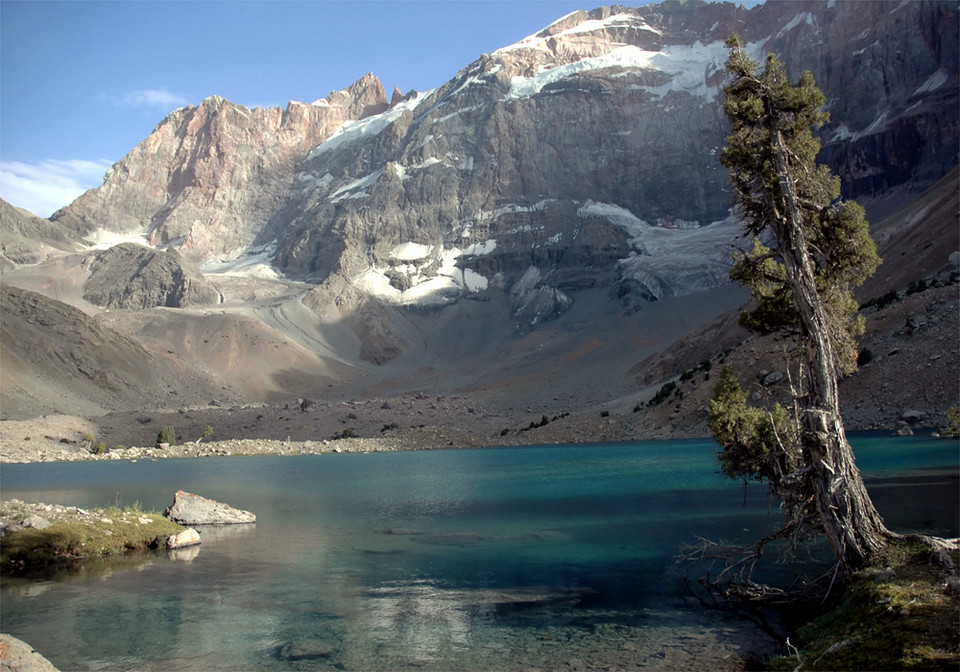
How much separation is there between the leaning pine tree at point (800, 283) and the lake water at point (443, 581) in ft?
10.4

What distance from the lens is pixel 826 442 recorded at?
1483 centimetres

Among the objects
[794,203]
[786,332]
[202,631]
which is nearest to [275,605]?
[202,631]

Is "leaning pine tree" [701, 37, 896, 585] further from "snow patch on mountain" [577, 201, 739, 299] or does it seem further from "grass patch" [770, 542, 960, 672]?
"snow patch on mountain" [577, 201, 739, 299]

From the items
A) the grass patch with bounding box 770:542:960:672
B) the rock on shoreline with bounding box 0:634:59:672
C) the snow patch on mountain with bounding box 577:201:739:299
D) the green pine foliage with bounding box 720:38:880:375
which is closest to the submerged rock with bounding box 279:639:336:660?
the rock on shoreline with bounding box 0:634:59:672

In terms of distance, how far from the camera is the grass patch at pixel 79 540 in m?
25.1

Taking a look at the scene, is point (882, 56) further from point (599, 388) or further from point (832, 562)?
point (832, 562)

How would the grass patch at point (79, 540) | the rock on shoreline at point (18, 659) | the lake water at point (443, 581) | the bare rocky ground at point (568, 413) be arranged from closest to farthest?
the rock on shoreline at point (18, 659) → the lake water at point (443, 581) → the grass patch at point (79, 540) → the bare rocky ground at point (568, 413)

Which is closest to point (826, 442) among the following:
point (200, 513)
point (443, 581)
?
point (443, 581)

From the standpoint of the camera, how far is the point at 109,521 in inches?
1123

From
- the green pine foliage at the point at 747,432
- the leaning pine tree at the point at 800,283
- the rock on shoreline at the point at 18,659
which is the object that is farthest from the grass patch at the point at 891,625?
the rock on shoreline at the point at 18,659

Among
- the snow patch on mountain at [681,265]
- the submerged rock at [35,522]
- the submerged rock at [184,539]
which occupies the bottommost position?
the submerged rock at [184,539]

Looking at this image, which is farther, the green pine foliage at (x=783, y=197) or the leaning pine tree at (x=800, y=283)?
the green pine foliage at (x=783, y=197)

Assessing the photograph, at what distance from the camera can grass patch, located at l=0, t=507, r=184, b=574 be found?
2514 cm

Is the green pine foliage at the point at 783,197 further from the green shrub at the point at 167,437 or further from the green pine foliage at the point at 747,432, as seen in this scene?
the green shrub at the point at 167,437
